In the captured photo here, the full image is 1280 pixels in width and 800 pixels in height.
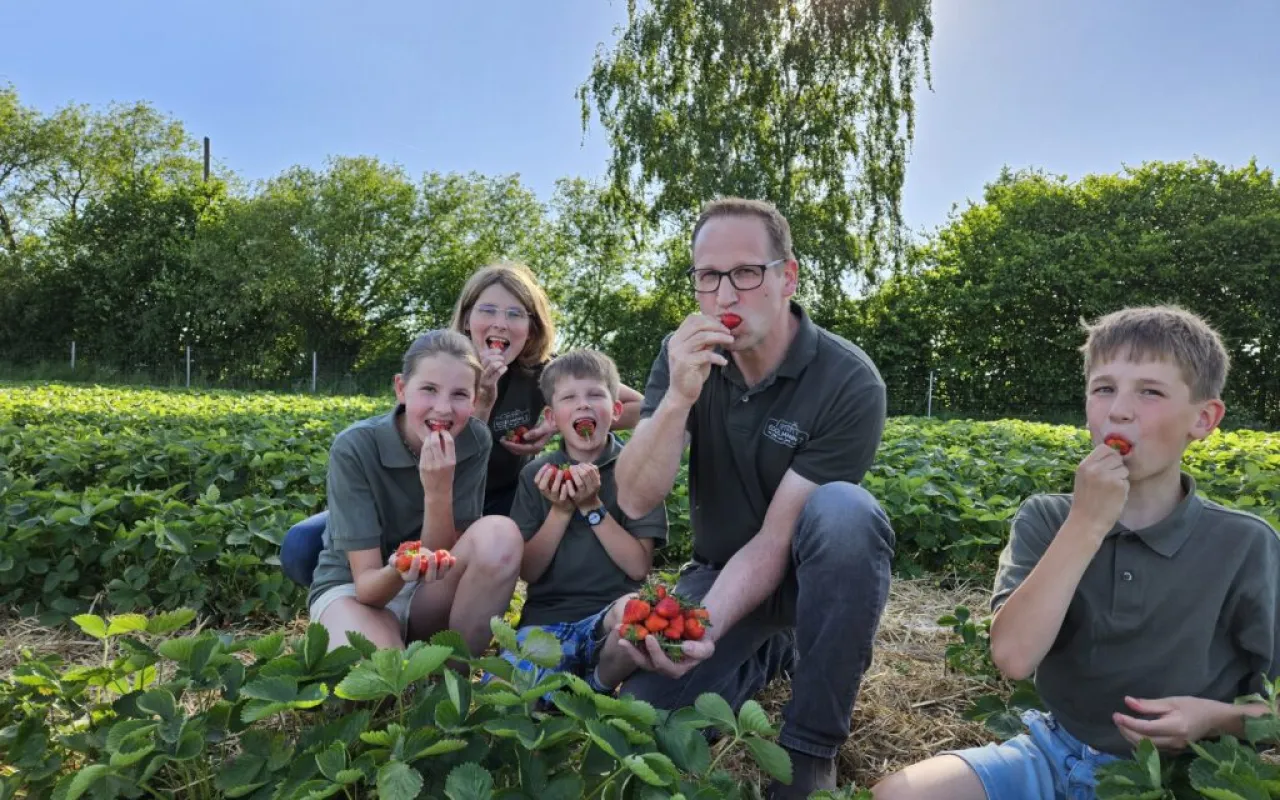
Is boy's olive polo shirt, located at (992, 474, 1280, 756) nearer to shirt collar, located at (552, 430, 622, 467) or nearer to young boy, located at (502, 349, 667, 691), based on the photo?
young boy, located at (502, 349, 667, 691)

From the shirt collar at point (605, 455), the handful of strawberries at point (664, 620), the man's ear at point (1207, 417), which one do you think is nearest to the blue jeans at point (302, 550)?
the shirt collar at point (605, 455)

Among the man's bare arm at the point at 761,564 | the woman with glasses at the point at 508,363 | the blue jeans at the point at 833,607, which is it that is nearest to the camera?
the blue jeans at the point at 833,607

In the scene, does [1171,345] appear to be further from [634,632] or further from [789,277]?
[634,632]

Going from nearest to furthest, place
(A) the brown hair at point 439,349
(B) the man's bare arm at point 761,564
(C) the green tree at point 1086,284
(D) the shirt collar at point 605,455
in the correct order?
(B) the man's bare arm at point 761,564 < (A) the brown hair at point 439,349 < (D) the shirt collar at point 605,455 < (C) the green tree at point 1086,284

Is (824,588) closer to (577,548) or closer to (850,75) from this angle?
(577,548)

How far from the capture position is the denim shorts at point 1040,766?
6.01ft

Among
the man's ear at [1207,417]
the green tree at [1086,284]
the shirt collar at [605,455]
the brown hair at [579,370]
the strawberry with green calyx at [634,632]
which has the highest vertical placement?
the green tree at [1086,284]

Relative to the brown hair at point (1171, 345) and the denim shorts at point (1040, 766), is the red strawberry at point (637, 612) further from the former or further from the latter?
the brown hair at point (1171, 345)

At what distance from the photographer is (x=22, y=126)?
113 ft

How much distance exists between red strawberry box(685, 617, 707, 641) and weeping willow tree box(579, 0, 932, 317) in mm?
18956

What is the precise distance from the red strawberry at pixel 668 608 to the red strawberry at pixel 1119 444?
3.26 ft

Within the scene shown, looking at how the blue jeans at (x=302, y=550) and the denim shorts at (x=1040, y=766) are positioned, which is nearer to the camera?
the denim shorts at (x=1040, y=766)

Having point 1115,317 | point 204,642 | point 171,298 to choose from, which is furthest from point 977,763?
point 171,298

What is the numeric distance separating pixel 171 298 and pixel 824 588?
3182 cm
